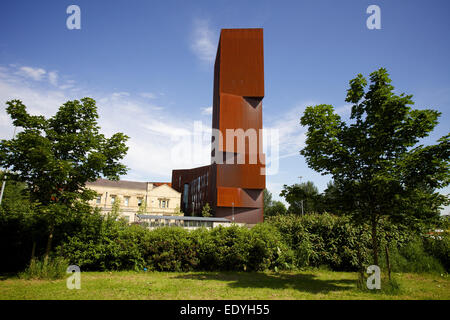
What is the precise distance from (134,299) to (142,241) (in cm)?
544

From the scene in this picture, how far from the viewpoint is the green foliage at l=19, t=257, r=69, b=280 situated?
9.68 meters

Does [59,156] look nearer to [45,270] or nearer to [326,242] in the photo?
[45,270]

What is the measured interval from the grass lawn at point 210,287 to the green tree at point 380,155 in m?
2.09

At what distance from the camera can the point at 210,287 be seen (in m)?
9.20

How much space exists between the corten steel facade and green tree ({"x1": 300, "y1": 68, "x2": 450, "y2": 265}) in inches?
1401

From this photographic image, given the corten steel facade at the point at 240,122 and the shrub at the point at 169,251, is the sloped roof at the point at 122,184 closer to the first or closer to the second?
the corten steel facade at the point at 240,122

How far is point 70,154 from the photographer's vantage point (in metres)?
10.9

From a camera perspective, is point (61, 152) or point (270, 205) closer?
point (61, 152)

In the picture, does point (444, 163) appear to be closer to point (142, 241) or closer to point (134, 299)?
point (134, 299)

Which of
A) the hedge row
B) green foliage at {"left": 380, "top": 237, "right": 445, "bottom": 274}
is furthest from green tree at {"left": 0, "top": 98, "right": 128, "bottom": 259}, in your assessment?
green foliage at {"left": 380, "top": 237, "right": 445, "bottom": 274}

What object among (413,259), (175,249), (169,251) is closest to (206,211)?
(175,249)

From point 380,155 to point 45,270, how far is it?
14.3 metres

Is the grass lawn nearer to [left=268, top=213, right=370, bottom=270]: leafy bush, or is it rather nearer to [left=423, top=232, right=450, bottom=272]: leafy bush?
[left=423, top=232, right=450, bottom=272]: leafy bush
